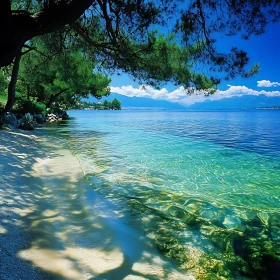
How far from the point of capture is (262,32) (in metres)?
5.09

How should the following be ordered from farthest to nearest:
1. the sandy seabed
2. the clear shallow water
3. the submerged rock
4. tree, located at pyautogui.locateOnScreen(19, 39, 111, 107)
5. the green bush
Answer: the green bush → tree, located at pyautogui.locateOnScreen(19, 39, 111, 107) → the submerged rock → the clear shallow water → the sandy seabed

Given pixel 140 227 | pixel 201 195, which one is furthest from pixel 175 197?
pixel 140 227

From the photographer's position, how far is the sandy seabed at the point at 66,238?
8.13ft

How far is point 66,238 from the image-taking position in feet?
10.2

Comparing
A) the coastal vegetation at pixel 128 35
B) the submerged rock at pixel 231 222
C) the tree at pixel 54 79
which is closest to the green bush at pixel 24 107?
the tree at pixel 54 79

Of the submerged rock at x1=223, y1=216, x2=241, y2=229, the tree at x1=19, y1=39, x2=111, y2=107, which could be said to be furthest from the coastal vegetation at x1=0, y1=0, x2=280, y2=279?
the tree at x1=19, y1=39, x2=111, y2=107

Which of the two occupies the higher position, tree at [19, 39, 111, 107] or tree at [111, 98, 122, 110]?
tree at [111, 98, 122, 110]

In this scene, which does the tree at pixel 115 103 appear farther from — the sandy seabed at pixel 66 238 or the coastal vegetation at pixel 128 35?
the sandy seabed at pixel 66 238

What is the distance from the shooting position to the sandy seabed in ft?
8.13

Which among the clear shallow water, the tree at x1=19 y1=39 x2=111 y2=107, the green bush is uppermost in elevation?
the tree at x1=19 y1=39 x2=111 y2=107

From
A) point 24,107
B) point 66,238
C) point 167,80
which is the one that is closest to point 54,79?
point 24,107

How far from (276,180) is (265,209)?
107 inches

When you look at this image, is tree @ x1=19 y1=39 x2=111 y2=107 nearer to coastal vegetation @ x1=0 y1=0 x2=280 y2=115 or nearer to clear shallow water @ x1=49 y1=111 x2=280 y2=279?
coastal vegetation @ x1=0 y1=0 x2=280 y2=115

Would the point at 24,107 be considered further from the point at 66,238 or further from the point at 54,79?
the point at 66,238
